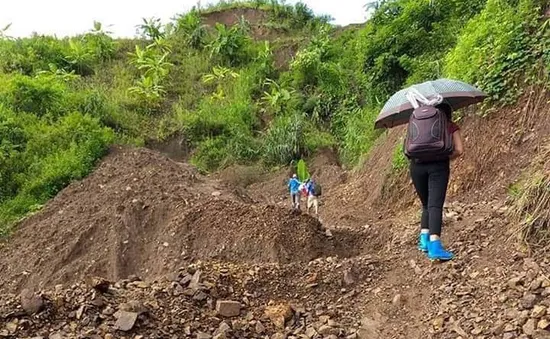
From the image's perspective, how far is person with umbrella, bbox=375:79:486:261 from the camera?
4.86 metres

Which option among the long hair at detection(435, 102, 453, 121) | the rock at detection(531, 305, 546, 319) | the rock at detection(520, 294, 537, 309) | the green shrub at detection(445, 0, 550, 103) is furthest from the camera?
the green shrub at detection(445, 0, 550, 103)

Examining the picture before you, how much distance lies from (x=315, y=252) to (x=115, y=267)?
272 cm

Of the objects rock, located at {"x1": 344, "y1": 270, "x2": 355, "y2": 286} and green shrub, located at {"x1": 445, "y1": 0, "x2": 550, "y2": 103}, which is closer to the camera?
rock, located at {"x1": 344, "y1": 270, "x2": 355, "y2": 286}

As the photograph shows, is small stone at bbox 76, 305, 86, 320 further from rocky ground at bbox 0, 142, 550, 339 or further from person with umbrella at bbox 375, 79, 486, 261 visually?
person with umbrella at bbox 375, 79, 486, 261

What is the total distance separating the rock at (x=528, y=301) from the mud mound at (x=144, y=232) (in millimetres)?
2981

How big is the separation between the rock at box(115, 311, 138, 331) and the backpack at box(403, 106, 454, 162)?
254cm

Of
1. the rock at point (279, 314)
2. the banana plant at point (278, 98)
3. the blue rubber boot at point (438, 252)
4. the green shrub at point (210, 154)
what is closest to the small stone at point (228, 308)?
the rock at point (279, 314)

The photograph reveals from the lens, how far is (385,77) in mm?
Result: 12148

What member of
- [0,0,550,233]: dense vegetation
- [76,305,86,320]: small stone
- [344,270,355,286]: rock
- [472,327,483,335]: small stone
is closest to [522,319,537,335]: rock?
[472,327,483,335]: small stone

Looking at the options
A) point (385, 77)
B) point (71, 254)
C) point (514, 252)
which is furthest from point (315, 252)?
point (385, 77)

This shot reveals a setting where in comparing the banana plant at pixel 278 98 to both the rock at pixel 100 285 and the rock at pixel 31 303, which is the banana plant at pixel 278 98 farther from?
the rock at pixel 31 303

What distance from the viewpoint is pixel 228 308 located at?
463 centimetres

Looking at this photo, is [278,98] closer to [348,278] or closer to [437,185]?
[348,278]

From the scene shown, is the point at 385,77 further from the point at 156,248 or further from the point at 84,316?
the point at 84,316
